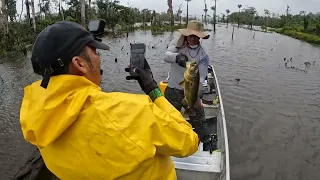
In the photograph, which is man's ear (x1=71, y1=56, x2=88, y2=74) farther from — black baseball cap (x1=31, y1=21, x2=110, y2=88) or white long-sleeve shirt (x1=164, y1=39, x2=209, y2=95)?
white long-sleeve shirt (x1=164, y1=39, x2=209, y2=95)

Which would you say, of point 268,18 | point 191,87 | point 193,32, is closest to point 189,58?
point 193,32

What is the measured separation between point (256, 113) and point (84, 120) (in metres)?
9.27

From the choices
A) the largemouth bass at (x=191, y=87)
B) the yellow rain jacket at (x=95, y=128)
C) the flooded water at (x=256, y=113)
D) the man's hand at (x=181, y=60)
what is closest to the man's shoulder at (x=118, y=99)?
the yellow rain jacket at (x=95, y=128)

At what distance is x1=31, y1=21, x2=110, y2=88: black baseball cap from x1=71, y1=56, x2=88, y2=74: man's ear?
0.9 inches

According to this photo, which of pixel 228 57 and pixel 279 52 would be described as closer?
pixel 228 57

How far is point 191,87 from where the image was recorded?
169 inches

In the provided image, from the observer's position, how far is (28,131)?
1.59 metres

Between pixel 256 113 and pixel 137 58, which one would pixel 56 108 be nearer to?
pixel 137 58

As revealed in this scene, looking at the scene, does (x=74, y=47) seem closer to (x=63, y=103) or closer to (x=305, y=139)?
(x=63, y=103)

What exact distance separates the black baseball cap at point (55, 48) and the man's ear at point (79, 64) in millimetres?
23

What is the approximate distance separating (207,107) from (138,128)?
215 inches

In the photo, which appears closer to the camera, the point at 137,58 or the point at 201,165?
the point at 137,58

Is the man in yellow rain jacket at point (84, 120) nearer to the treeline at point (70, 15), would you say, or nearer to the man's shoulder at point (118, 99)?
the man's shoulder at point (118, 99)

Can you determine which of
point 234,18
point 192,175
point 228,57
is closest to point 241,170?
point 192,175
